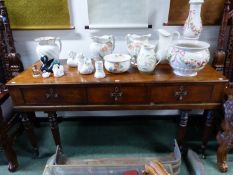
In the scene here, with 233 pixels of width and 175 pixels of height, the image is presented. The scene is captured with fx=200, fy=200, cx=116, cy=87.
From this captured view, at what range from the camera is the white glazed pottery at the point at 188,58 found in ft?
3.59

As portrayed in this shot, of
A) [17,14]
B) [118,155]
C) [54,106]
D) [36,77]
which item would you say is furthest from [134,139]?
[17,14]

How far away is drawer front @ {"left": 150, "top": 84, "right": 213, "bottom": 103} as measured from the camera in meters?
1.14

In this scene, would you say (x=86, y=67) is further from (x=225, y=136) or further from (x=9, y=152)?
(x=225, y=136)

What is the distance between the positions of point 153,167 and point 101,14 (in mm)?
1124

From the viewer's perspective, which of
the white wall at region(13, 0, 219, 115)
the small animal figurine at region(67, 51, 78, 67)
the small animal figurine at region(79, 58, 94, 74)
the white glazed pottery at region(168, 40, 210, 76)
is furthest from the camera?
the white wall at region(13, 0, 219, 115)

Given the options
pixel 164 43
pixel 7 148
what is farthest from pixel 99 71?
pixel 7 148

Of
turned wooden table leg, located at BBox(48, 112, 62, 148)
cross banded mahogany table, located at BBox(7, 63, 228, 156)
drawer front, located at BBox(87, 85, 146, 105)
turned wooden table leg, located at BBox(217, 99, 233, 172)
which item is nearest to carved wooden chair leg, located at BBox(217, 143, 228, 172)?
turned wooden table leg, located at BBox(217, 99, 233, 172)

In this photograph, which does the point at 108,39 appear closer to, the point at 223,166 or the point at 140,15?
the point at 140,15

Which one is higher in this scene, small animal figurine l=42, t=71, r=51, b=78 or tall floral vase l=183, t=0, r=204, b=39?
tall floral vase l=183, t=0, r=204, b=39

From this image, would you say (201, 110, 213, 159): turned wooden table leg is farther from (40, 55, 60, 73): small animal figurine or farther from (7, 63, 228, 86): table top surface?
(40, 55, 60, 73): small animal figurine

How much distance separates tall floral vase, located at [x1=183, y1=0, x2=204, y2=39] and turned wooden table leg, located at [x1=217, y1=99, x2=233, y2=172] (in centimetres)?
49

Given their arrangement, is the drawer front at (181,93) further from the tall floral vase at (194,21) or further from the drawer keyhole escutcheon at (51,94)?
the drawer keyhole escutcheon at (51,94)

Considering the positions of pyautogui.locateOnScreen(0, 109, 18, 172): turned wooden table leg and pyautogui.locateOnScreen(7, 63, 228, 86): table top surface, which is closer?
pyautogui.locateOnScreen(7, 63, 228, 86): table top surface

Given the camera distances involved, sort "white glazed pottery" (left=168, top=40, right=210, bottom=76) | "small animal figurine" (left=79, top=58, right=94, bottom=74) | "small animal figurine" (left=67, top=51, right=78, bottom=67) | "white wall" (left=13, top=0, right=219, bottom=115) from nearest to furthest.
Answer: "white glazed pottery" (left=168, top=40, right=210, bottom=76) → "small animal figurine" (left=79, top=58, right=94, bottom=74) → "small animal figurine" (left=67, top=51, right=78, bottom=67) → "white wall" (left=13, top=0, right=219, bottom=115)
